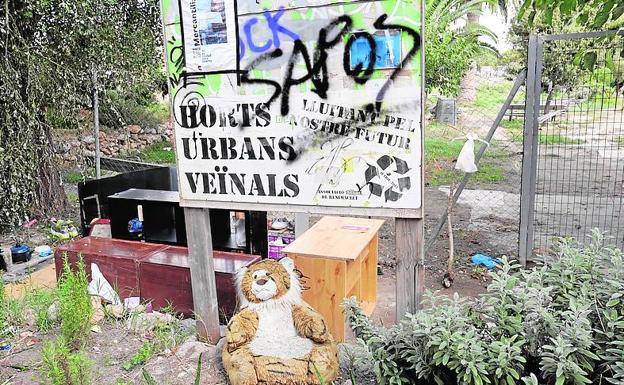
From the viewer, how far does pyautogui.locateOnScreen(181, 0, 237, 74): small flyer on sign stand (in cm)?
284

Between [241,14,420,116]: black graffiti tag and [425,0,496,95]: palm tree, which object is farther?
[425,0,496,95]: palm tree

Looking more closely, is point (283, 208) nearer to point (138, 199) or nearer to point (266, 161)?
point (266, 161)

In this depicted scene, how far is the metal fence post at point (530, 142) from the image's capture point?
4.80 metres

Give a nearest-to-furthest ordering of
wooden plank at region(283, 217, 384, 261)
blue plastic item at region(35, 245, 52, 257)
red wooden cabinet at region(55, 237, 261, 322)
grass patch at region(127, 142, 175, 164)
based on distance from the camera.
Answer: wooden plank at region(283, 217, 384, 261) < red wooden cabinet at region(55, 237, 261, 322) < blue plastic item at region(35, 245, 52, 257) < grass patch at region(127, 142, 175, 164)

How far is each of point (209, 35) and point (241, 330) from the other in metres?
1.65

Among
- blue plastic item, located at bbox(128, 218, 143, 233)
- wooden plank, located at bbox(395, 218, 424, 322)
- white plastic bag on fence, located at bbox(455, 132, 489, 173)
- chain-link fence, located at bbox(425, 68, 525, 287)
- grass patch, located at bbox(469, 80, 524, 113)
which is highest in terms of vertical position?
grass patch, located at bbox(469, 80, 524, 113)

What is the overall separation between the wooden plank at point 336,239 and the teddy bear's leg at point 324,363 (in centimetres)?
84

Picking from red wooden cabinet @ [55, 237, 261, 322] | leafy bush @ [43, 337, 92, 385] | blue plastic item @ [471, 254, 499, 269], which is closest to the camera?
leafy bush @ [43, 337, 92, 385]

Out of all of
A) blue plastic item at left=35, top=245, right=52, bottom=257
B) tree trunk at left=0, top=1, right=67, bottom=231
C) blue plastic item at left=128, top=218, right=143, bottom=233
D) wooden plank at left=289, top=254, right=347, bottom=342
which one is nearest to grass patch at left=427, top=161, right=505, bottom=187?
blue plastic item at left=128, top=218, right=143, bottom=233

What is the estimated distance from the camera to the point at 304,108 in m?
2.74

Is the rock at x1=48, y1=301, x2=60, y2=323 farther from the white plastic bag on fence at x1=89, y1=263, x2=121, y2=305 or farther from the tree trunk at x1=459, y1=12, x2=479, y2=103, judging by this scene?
the tree trunk at x1=459, y1=12, x2=479, y2=103

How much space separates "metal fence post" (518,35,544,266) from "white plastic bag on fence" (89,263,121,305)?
12.4ft

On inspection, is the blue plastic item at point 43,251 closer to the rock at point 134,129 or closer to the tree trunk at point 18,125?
the tree trunk at point 18,125

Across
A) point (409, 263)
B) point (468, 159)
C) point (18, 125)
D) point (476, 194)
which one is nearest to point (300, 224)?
point (468, 159)
